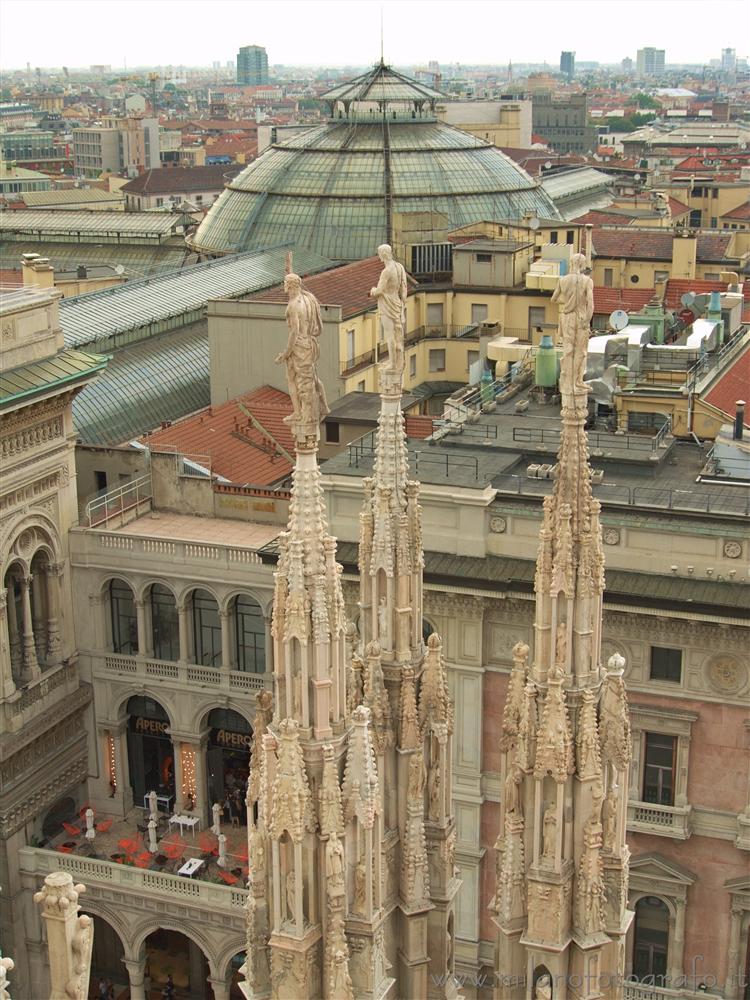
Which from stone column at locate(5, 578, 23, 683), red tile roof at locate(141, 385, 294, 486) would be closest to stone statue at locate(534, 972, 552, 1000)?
stone column at locate(5, 578, 23, 683)

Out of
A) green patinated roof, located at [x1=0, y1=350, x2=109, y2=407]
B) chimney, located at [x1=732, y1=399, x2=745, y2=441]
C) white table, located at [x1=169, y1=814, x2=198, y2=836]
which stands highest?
green patinated roof, located at [x1=0, y1=350, x2=109, y2=407]

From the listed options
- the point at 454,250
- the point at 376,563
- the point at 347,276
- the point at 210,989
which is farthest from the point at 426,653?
the point at 454,250

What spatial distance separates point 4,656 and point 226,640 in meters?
8.19

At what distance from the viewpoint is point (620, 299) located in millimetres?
91312

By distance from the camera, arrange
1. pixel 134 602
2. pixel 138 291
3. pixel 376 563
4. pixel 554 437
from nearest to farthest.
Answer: pixel 376 563
pixel 554 437
pixel 134 602
pixel 138 291

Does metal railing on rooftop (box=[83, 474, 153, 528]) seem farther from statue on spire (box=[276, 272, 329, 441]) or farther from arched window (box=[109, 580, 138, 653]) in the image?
statue on spire (box=[276, 272, 329, 441])

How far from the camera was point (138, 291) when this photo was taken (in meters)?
82.5

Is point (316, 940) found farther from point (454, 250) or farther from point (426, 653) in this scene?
point (454, 250)

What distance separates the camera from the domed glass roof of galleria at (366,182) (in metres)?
97.4

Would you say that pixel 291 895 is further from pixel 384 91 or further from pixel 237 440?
pixel 384 91

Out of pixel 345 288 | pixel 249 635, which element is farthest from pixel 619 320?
pixel 249 635

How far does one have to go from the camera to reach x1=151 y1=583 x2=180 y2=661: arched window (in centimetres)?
5775

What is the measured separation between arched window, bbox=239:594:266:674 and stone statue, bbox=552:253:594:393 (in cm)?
3643

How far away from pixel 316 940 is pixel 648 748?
27.0 meters
